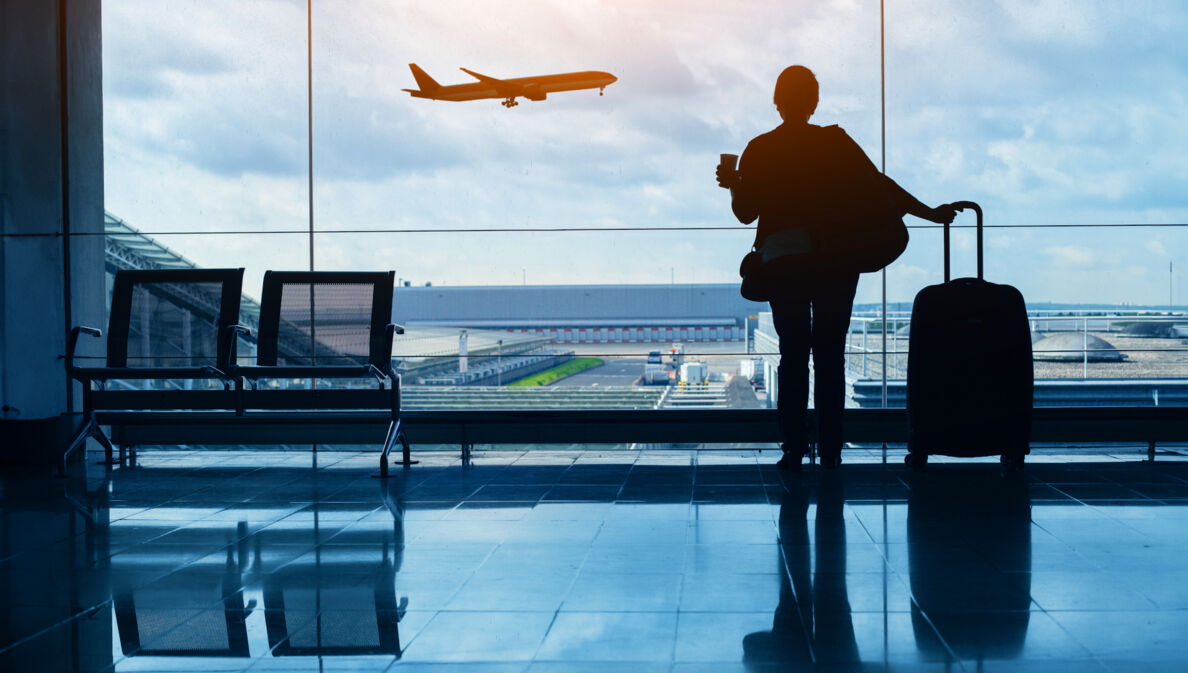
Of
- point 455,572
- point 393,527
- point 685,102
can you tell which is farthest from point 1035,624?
point 685,102

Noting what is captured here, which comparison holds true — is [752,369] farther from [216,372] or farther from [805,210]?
[216,372]

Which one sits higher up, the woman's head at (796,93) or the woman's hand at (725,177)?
the woman's head at (796,93)

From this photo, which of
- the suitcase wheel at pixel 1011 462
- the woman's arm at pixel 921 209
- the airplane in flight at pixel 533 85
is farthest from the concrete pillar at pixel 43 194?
the airplane in flight at pixel 533 85

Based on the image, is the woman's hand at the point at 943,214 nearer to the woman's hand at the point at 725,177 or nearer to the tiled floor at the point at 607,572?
the woman's hand at the point at 725,177

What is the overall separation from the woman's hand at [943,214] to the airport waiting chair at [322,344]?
1930mm

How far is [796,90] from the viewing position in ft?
9.98

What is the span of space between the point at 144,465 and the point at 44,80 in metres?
1.60

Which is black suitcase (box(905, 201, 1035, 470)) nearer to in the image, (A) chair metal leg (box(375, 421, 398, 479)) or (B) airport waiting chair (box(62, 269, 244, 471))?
(A) chair metal leg (box(375, 421, 398, 479))

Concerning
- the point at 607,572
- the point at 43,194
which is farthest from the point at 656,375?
the point at 43,194

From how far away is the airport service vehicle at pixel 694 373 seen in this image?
405 centimetres

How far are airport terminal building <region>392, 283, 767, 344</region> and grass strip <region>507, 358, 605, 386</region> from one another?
4.3 inches

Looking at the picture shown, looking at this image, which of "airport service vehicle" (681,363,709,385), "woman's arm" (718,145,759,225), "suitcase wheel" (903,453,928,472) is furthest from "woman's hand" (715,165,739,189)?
"airport service vehicle" (681,363,709,385)

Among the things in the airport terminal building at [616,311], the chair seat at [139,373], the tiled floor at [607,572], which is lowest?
the tiled floor at [607,572]

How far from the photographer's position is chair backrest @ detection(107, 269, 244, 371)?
380 centimetres
